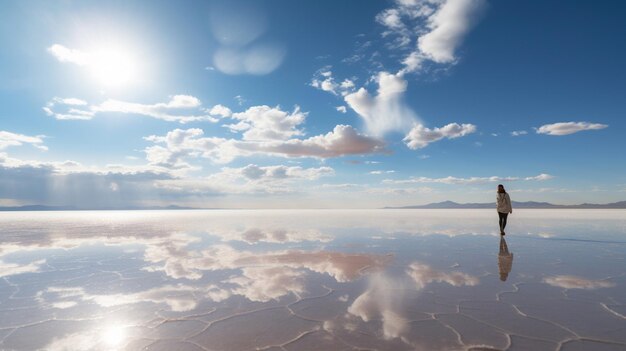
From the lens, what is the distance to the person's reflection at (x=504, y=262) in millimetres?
6004

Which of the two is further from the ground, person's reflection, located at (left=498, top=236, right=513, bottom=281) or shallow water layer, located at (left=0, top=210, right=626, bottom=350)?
person's reflection, located at (left=498, top=236, right=513, bottom=281)

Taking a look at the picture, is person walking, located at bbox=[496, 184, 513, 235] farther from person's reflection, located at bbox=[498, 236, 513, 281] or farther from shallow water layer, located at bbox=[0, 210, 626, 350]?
shallow water layer, located at bbox=[0, 210, 626, 350]

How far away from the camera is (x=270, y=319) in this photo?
385 centimetres

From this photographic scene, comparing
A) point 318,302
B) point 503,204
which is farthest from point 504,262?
point 503,204

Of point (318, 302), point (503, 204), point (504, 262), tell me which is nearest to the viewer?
point (318, 302)

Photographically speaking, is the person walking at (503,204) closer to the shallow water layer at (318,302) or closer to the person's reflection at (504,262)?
the person's reflection at (504,262)

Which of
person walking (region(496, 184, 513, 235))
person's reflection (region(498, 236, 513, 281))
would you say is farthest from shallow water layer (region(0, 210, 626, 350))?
person walking (region(496, 184, 513, 235))

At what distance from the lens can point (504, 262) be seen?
7.11m

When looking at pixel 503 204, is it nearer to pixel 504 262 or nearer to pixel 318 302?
pixel 504 262

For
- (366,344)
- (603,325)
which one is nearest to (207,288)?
(366,344)

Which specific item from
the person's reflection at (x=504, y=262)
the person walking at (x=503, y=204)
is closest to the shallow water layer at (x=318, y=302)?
the person's reflection at (x=504, y=262)

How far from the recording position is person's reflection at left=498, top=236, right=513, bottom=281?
19.7 feet

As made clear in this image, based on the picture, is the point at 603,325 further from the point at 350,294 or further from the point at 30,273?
the point at 30,273

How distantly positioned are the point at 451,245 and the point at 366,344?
785cm
